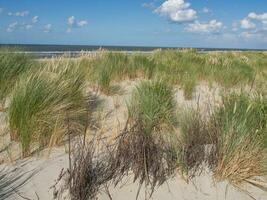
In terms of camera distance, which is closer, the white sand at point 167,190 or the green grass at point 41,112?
the white sand at point 167,190

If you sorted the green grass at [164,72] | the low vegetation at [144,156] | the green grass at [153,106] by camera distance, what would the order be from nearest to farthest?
the low vegetation at [144,156]
the green grass at [153,106]
the green grass at [164,72]

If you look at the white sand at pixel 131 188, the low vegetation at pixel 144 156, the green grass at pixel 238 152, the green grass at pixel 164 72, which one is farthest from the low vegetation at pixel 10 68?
the green grass at pixel 238 152

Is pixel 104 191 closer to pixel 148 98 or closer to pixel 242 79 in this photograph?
pixel 148 98

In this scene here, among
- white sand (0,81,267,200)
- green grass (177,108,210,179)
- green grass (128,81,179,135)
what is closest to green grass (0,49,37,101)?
green grass (128,81,179,135)

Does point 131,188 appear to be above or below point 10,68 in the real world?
below

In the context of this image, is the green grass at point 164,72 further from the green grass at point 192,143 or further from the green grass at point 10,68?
the green grass at point 192,143

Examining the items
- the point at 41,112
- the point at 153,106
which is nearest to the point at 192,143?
the point at 153,106

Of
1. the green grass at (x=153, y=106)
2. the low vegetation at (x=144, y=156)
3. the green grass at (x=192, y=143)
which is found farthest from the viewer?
the green grass at (x=153, y=106)

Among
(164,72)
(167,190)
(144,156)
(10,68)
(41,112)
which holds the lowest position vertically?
(167,190)

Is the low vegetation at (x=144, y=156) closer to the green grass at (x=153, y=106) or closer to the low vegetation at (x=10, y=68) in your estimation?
the green grass at (x=153, y=106)

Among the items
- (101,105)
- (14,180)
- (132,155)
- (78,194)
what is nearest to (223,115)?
(132,155)

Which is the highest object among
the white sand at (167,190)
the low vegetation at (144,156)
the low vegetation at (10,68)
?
the low vegetation at (10,68)

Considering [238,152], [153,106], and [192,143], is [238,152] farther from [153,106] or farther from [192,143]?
[153,106]

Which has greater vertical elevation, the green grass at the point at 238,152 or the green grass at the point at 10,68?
the green grass at the point at 10,68
